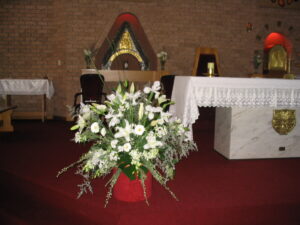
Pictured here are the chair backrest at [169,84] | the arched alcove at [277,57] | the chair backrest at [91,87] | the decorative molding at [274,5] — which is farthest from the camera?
the arched alcove at [277,57]

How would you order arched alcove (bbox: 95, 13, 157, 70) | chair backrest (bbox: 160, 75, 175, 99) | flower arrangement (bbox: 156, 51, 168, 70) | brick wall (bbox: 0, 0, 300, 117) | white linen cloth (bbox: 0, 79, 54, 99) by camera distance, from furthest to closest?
arched alcove (bbox: 95, 13, 157, 70) → flower arrangement (bbox: 156, 51, 168, 70) → brick wall (bbox: 0, 0, 300, 117) → white linen cloth (bbox: 0, 79, 54, 99) → chair backrest (bbox: 160, 75, 175, 99)

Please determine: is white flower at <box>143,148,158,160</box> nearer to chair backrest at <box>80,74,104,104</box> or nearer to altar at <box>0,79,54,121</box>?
chair backrest at <box>80,74,104,104</box>

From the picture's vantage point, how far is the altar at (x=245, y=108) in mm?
2932

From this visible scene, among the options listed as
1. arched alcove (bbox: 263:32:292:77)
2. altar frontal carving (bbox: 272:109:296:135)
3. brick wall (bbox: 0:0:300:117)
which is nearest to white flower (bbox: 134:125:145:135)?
altar frontal carving (bbox: 272:109:296:135)

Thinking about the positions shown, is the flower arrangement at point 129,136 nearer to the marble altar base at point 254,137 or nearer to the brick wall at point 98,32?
the marble altar base at point 254,137

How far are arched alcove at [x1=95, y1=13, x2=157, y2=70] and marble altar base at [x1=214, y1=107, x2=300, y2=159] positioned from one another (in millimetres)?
4119

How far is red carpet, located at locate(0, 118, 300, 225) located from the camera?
6.14 ft

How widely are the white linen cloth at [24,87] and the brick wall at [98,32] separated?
560 millimetres

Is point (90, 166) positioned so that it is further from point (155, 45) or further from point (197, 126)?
point (155, 45)

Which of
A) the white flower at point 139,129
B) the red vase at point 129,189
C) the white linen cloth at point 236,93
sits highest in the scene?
the white linen cloth at point 236,93

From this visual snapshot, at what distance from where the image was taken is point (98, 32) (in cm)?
634

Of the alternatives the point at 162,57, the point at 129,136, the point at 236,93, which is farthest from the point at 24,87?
the point at 129,136

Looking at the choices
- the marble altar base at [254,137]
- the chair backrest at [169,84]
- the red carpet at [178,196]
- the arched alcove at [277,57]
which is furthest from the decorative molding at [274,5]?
the red carpet at [178,196]

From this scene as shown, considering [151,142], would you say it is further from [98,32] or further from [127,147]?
[98,32]
